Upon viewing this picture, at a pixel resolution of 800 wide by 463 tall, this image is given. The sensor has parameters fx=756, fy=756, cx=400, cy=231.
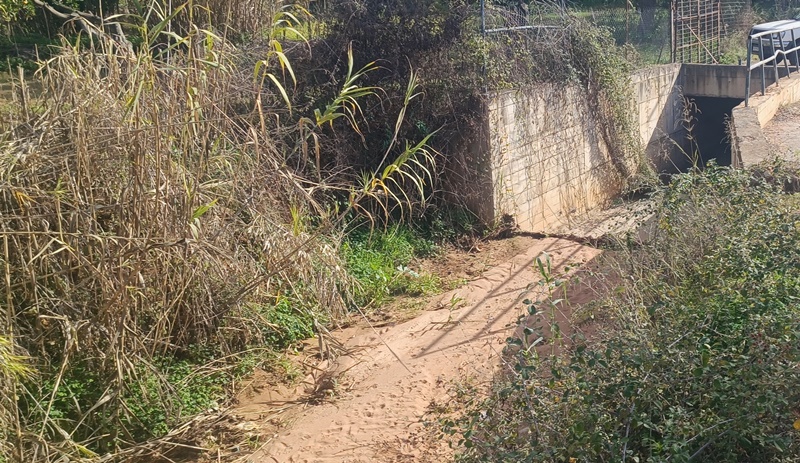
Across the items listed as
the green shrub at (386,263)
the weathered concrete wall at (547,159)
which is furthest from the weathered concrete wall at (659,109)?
the green shrub at (386,263)

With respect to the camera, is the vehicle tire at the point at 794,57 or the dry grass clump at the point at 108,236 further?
the vehicle tire at the point at 794,57

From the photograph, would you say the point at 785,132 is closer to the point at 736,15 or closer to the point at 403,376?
the point at 403,376

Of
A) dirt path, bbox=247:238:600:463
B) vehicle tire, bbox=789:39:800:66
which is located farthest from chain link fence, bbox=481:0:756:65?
dirt path, bbox=247:238:600:463

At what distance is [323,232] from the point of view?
6.86 meters

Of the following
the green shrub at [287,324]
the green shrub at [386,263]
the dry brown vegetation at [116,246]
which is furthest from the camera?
the green shrub at [386,263]

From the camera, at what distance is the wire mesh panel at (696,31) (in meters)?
14.9

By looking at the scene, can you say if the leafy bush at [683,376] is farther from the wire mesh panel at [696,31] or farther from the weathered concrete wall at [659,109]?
the wire mesh panel at [696,31]

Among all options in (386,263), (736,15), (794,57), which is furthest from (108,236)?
(736,15)

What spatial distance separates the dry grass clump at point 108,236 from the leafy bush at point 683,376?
96.9 inches

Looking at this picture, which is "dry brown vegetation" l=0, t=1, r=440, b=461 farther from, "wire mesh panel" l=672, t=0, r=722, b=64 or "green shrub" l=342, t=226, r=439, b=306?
"wire mesh panel" l=672, t=0, r=722, b=64

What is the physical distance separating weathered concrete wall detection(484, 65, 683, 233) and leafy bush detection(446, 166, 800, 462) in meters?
4.88

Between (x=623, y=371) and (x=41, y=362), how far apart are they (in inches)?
151

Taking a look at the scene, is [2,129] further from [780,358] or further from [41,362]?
[780,358]

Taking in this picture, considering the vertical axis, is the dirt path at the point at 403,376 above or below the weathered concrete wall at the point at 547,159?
below
